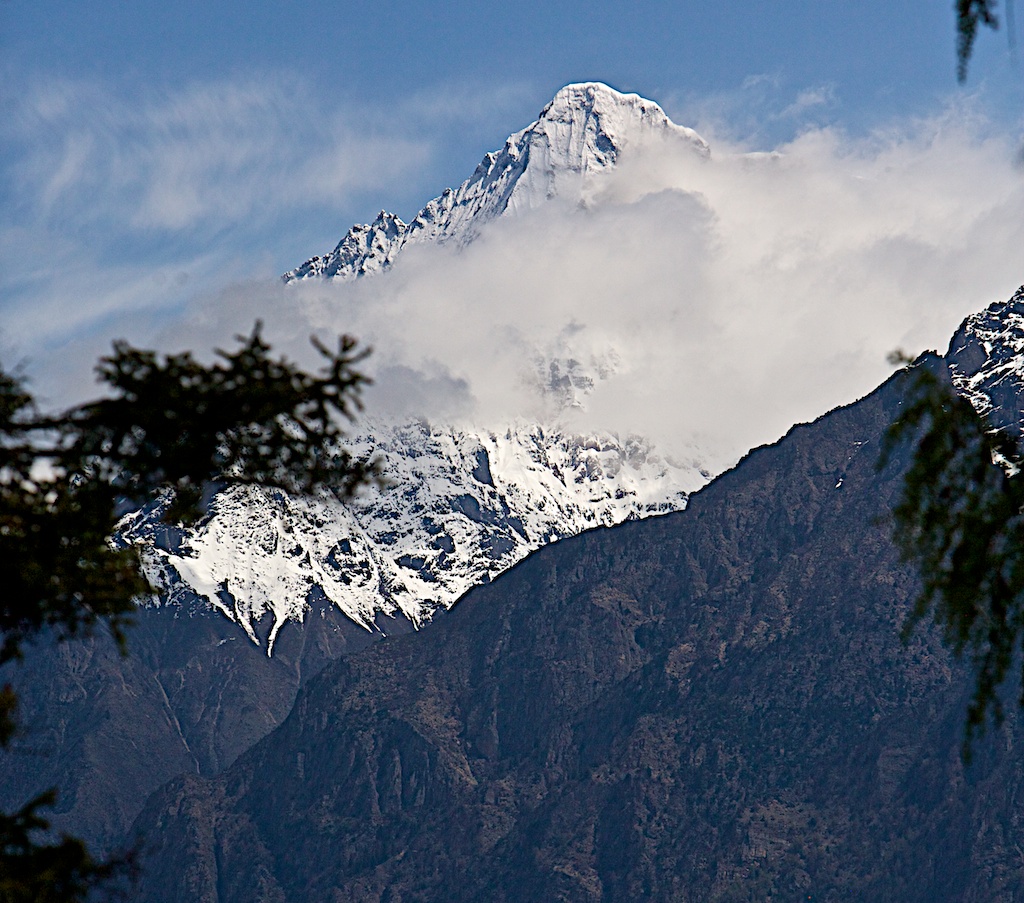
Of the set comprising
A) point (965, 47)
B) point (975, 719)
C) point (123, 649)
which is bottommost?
point (975, 719)

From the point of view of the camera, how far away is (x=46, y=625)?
2444 cm

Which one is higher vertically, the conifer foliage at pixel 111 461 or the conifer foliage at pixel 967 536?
the conifer foliage at pixel 111 461

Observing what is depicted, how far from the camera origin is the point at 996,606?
2008 cm

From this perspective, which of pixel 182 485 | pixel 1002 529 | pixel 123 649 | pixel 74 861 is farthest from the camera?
pixel 182 485

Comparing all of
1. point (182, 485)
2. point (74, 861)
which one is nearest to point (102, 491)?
point (182, 485)

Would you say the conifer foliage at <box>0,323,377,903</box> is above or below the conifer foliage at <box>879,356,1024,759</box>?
above

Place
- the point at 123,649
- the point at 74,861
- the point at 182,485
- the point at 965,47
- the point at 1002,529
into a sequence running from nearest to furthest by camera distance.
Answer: the point at 965,47 < the point at 1002,529 < the point at 74,861 < the point at 123,649 < the point at 182,485

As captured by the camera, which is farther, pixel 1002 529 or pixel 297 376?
pixel 297 376

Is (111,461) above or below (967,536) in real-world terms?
above

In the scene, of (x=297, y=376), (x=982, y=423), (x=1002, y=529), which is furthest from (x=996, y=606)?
(x=297, y=376)

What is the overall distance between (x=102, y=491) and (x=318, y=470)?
351cm

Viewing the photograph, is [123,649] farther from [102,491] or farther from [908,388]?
[908,388]

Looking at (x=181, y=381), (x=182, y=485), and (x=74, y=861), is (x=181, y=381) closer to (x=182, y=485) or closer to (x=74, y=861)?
(x=182, y=485)

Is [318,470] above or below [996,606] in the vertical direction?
above
